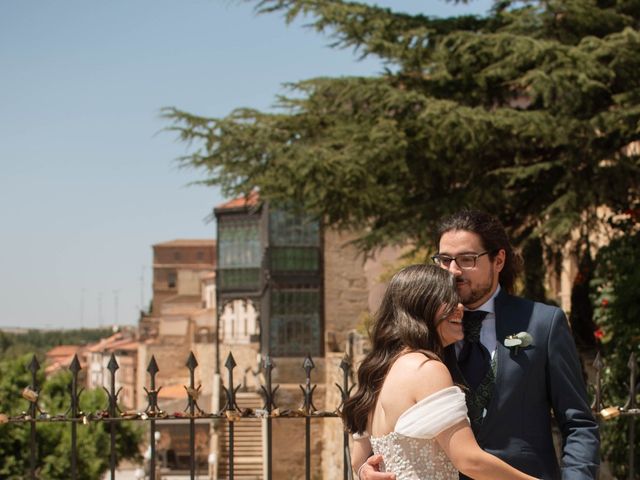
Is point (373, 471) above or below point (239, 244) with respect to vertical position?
below

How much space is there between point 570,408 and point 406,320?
1.98ft

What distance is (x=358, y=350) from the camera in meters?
21.0

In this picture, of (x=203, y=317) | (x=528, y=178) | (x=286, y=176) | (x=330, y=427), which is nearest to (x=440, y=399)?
(x=286, y=176)

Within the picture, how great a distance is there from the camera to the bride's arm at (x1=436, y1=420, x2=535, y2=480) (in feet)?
9.23

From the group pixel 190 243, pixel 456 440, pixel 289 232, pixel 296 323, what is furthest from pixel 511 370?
pixel 190 243

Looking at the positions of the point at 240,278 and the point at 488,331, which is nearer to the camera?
the point at 488,331

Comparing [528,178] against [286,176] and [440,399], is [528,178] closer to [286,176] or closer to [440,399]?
[286,176]

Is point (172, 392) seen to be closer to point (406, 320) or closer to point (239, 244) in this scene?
point (239, 244)

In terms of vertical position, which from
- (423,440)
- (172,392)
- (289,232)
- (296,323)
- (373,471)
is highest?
(289,232)

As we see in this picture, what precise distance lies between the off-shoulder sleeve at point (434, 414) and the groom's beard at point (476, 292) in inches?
19.0

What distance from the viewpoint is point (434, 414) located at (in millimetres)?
2758

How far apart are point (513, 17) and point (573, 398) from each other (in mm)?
8448

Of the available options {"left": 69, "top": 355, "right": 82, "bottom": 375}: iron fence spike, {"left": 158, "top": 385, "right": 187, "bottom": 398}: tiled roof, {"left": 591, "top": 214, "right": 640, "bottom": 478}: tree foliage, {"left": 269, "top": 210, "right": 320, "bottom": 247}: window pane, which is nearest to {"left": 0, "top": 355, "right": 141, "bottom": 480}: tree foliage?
{"left": 269, "top": 210, "right": 320, "bottom": 247}: window pane

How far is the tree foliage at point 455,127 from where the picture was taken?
32.6ft
